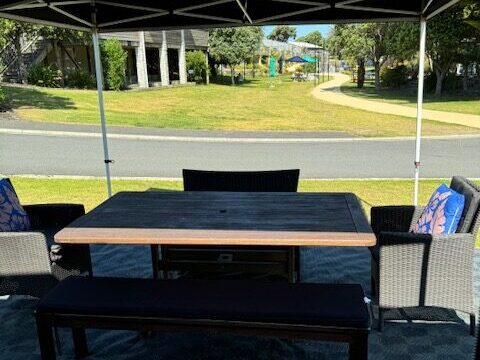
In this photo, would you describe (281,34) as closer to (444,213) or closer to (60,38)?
(60,38)

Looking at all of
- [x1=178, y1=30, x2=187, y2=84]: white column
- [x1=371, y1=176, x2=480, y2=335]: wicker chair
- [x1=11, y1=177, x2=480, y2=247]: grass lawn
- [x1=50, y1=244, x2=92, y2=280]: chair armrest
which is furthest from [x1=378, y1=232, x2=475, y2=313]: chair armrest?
[x1=178, y1=30, x2=187, y2=84]: white column

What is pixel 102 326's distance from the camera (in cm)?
278

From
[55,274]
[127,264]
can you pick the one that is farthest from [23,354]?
[127,264]

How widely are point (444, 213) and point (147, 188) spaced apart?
5519 millimetres

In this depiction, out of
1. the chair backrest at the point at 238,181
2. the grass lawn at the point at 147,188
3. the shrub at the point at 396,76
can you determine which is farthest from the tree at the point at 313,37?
the chair backrest at the point at 238,181

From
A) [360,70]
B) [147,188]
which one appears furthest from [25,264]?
[360,70]

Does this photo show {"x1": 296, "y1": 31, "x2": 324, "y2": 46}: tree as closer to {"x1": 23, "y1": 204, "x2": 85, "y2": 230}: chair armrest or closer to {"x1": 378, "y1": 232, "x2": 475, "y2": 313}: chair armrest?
{"x1": 23, "y1": 204, "x2": 85, "y2": 230}: chair armrest

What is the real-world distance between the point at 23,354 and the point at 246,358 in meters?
1.60

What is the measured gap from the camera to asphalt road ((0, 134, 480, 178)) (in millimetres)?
9750

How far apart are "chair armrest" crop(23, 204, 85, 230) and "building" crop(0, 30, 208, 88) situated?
782 inches

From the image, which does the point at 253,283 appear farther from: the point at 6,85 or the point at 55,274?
the point at 6,85

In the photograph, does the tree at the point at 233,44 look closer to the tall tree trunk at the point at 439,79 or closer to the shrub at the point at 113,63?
the shrub at the point at 113,63

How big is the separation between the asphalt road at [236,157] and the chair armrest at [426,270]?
592 centimetres

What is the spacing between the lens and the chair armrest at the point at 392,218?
4.16 meters
